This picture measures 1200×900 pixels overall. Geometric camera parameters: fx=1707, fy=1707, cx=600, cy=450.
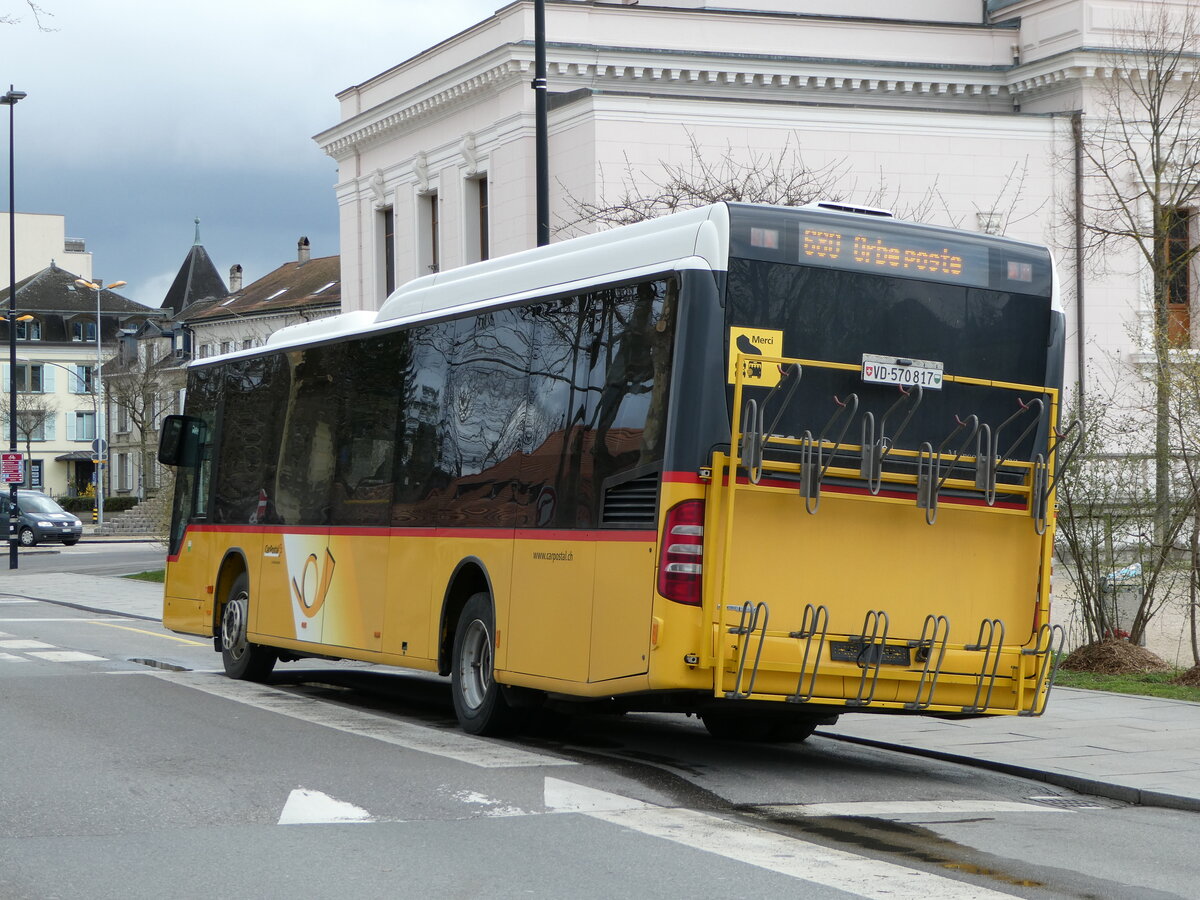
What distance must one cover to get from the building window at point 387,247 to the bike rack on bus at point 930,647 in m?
35.1

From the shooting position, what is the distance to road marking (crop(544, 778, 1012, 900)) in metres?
7.30

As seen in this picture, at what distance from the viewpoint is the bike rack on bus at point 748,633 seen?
10.0 meters

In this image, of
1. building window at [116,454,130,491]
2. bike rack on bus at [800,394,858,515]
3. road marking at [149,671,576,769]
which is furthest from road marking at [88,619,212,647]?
building window at [116,454,130,491]

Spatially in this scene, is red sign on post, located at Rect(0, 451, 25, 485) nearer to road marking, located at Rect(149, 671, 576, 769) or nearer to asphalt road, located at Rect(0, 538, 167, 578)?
asphalt road, located at Rect(0, 538, 167, 578)

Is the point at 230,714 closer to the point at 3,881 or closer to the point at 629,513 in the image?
the point at 629,513

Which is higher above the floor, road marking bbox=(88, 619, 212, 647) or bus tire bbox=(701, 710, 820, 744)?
bus tire bbox=(701, 710, 820, 744)

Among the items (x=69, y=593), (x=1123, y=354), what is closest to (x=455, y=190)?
(x=69, y=593)

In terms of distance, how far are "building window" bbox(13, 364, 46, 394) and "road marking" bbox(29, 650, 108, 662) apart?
99.5m

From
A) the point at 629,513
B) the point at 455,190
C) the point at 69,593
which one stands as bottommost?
the point at 69,593

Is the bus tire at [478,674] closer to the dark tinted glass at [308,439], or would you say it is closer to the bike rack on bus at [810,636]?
the bike rack on bus at [810,636]

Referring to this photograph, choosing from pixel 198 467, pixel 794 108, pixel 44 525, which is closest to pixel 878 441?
pixel 198 467

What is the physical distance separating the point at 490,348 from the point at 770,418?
2973mm

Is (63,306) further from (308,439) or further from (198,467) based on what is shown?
(308,439)

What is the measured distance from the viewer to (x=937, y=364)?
35.6ft
